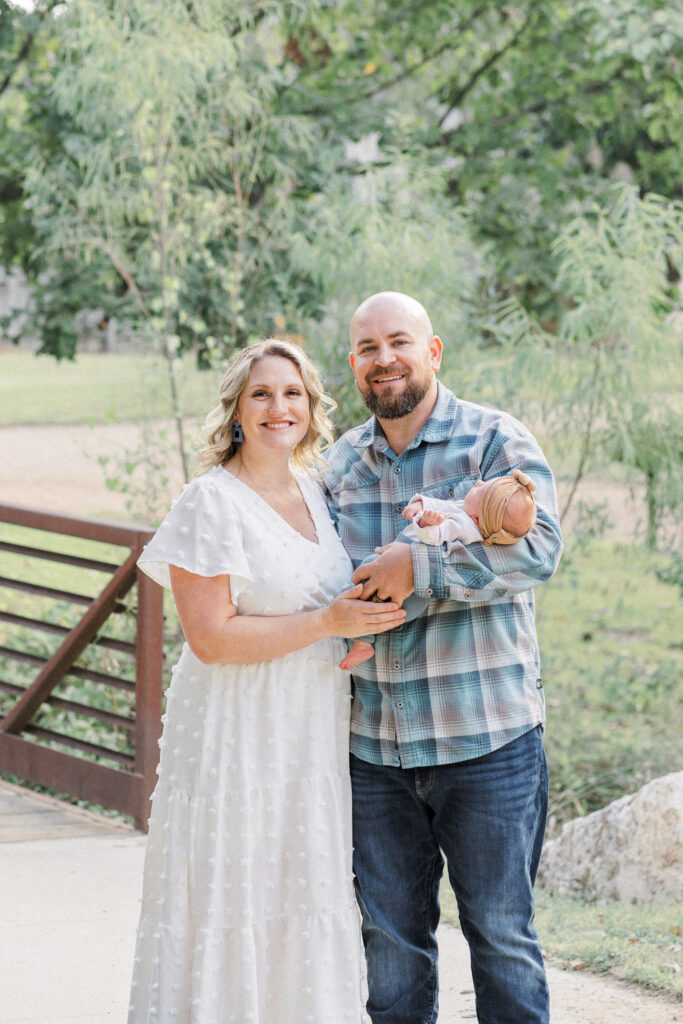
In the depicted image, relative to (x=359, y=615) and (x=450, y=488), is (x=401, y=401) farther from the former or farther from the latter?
(x=359, y=615)

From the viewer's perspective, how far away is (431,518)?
243cm

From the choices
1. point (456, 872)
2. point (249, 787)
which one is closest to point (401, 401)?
point (249, 787)

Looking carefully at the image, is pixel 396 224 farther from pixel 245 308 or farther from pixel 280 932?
pixel 280 932

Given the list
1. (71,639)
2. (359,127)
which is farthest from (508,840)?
(359,127)

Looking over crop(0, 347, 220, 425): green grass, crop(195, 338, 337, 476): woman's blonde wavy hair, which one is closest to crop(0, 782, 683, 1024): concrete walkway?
crop(195, 338, 337, 476): woman's blonde wavy hair

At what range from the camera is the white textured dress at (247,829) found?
249 centimetres

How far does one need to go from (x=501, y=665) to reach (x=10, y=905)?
2.09 m

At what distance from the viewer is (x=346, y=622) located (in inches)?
96.8

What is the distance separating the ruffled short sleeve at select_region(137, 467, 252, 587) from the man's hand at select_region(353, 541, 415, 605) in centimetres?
26

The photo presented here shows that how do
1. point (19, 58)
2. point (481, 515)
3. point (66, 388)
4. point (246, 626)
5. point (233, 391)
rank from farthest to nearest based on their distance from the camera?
1. point (66, 388)
2. point (19, 58)
3. point (233, 391)
4. point (246, 626)
5. point (481, 515)

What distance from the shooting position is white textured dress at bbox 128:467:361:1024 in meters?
2.49

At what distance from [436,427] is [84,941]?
6.46 ft

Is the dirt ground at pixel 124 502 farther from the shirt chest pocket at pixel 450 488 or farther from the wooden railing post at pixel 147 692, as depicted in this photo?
the shirt chest pocket at pixel 450 488

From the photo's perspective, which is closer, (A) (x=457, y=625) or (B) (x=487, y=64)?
(A) (x=457, y=625)
